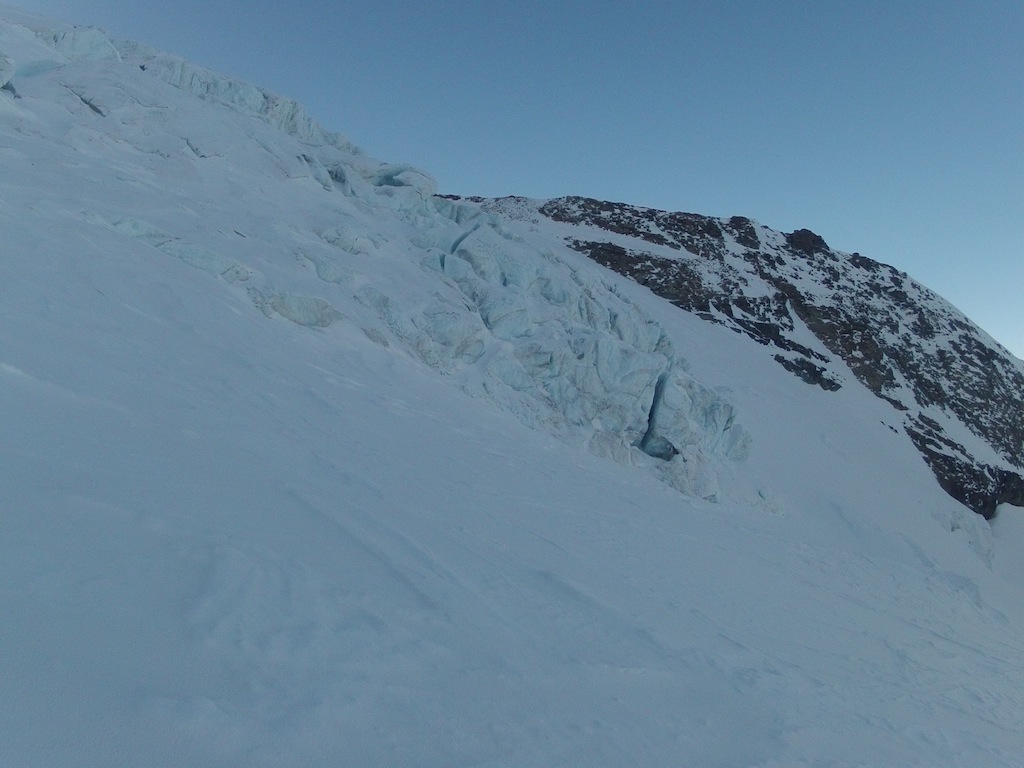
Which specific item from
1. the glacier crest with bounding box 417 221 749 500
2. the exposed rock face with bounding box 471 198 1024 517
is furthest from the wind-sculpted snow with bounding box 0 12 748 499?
the exposed rock face with bounding box 471 198 1024 517

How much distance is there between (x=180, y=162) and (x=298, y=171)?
4.24 metres

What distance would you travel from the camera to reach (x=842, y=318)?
1801 inches

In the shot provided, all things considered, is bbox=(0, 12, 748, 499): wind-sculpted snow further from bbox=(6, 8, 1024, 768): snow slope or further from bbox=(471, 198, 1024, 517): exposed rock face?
bbox=(471, 198, 1024, 517): exposed rock face

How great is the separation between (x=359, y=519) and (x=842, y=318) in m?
47.9

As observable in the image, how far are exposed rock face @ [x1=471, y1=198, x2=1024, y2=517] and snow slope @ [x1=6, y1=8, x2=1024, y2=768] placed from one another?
1914 centimetres

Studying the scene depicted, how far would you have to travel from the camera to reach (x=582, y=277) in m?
23.9

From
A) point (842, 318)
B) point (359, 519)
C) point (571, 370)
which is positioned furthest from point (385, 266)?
point (842, 318)

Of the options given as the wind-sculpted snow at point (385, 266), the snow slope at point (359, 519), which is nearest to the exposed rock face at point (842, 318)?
the snow slope at point (359, 519)

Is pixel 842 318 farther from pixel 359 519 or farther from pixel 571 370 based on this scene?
pixel 359 519

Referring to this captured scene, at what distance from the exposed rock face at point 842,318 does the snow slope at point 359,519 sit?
62.8 ft

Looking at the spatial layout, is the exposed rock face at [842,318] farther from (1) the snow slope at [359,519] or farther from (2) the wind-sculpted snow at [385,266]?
(2) the wind-sculpted snow at [385,266]

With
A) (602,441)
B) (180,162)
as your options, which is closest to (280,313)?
(180,162)

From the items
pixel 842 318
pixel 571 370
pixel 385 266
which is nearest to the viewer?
pixel 385 266

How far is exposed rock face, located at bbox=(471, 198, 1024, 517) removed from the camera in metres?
37.4
